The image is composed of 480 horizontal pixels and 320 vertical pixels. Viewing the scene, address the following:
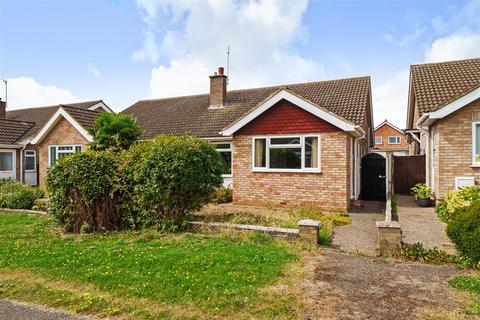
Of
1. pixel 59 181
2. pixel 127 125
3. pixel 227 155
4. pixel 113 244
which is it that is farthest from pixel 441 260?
pixel 127 125

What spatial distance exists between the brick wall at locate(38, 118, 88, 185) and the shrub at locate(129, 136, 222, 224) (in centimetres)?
1082

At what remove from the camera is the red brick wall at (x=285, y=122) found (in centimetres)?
1148

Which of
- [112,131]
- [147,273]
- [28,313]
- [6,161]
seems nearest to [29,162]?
[6,161]

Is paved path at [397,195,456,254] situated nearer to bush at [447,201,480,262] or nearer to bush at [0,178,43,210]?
bush at [447,201,480,262]

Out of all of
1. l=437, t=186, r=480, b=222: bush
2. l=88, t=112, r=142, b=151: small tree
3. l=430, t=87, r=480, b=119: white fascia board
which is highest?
l=430, t=87, r=480, b=119: white fascia board

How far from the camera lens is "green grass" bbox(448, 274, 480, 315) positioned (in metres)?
4.14

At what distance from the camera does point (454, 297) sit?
4355mm

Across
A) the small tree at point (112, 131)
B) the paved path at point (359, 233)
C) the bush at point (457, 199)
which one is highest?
the small tree at point (112, 131)

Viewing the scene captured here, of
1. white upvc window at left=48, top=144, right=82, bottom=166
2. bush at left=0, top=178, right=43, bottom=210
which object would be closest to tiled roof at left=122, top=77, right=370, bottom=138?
white upvc window at left=48, top=144, right=82, bottom=166

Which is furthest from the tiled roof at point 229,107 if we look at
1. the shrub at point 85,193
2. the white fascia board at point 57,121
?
the shrub at point 85,193

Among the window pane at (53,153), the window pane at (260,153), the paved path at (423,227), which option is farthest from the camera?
the window pane at (53,153)

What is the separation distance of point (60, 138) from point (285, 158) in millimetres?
13203

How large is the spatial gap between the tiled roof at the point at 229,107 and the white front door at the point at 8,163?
7941 mm

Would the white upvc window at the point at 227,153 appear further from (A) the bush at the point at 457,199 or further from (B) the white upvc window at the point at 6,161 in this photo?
(B) the white upvc window at the point at 6,161
